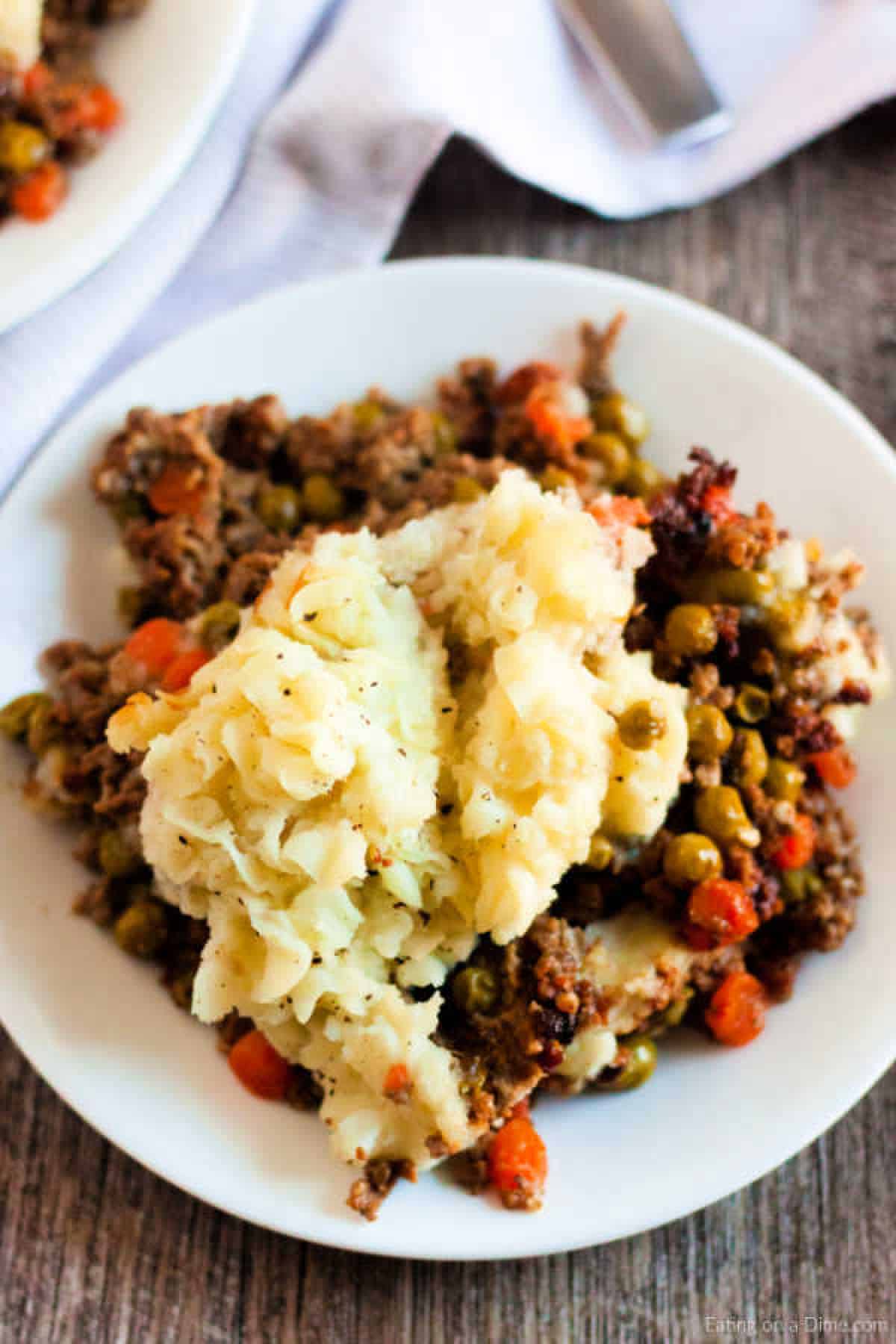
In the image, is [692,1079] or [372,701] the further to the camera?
[692,1079]

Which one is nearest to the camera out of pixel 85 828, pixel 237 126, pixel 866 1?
pixel 85 828

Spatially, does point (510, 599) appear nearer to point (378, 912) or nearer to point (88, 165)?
point (378, 912)

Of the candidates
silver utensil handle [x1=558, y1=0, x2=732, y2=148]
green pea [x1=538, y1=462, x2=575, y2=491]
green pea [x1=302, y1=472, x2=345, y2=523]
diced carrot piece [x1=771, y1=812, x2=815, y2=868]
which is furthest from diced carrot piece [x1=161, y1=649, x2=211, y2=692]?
silver utensil handle [x1=558, y1=0, x2=732, y2=148]

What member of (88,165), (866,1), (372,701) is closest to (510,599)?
(372,701)

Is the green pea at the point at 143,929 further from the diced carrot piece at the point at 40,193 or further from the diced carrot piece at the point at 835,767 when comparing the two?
the diced carrot piece at the point at 40,193

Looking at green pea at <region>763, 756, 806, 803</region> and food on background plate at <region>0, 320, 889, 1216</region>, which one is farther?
green pea at <region>763, 756, 806, 803</region>

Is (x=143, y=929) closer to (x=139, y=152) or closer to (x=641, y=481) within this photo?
(x=641, y=481)

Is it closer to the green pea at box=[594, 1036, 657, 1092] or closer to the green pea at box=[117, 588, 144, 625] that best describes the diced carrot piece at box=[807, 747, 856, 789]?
the green pea at box=[594, 1036, 657, 1092]
